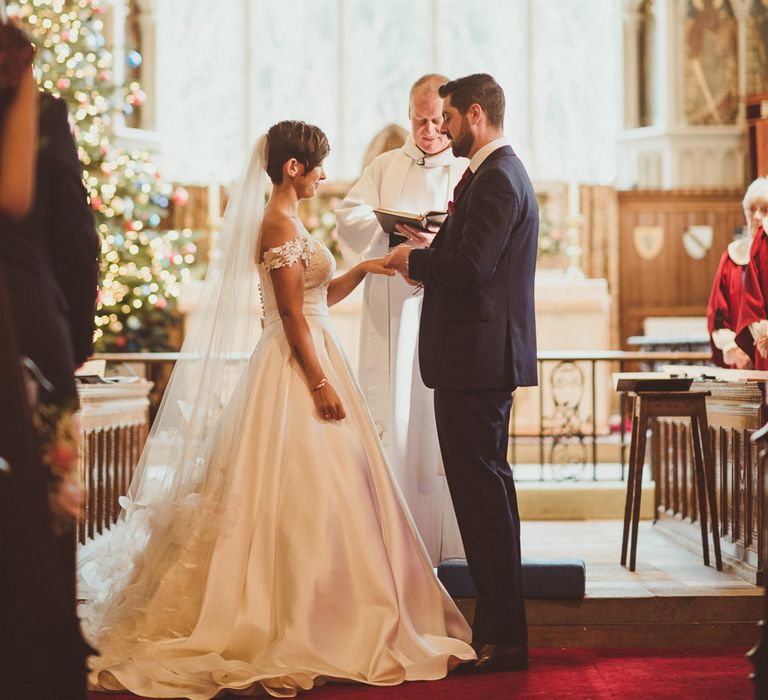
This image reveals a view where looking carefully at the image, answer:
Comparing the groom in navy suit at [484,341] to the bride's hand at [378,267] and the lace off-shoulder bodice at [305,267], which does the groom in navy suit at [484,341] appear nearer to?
the bride's hand at [378,267]

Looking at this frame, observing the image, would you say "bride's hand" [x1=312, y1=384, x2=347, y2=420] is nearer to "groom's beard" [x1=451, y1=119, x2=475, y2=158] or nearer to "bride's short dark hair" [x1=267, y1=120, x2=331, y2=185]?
"bride's short dark hair" [x1=267, y1=120, x2=331, y2=185]

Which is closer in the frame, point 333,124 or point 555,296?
point 555,296

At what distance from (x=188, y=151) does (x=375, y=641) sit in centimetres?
973

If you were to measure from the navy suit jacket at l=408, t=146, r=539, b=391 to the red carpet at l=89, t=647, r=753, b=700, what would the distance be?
982mm

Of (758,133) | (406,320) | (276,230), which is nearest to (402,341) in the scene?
(406,320)

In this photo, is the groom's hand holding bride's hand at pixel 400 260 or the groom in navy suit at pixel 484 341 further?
the groom's hand holding bride's hand at pixel 400 260

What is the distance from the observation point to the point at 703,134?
39.4 ft

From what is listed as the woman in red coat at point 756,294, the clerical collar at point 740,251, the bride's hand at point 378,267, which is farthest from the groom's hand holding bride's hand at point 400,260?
the clerical collar at point 740,251

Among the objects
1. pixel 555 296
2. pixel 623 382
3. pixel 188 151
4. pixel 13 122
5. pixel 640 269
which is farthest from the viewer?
pixel 188 151

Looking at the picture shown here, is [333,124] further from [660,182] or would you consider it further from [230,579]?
[230,579]

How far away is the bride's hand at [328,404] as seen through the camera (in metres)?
3.71

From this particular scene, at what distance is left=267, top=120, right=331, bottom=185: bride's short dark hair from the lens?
3818 mm

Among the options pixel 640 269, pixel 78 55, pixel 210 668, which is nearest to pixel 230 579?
pixel 210 668

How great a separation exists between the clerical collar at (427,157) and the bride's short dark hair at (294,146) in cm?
93
